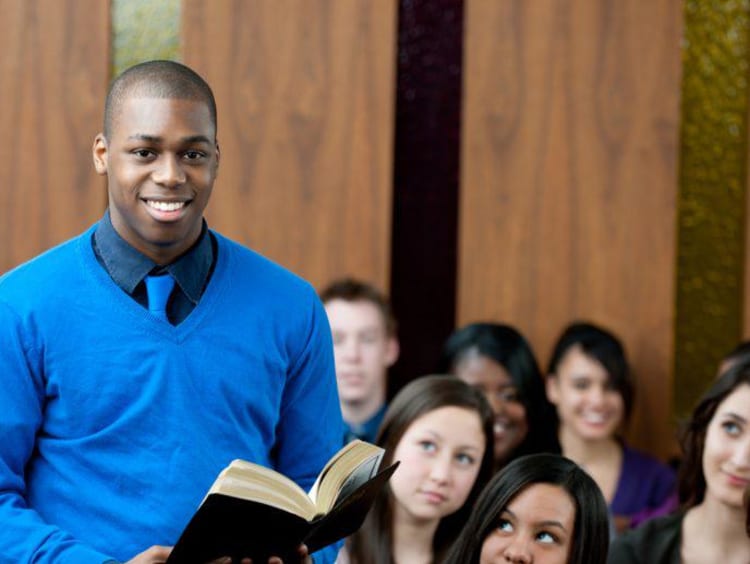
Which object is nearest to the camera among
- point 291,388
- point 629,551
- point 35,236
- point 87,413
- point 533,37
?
point 87,413

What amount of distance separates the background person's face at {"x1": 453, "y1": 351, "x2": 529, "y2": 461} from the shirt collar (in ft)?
5.96

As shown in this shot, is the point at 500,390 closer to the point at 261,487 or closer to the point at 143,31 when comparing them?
the point at 143,31

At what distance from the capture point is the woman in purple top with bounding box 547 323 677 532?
3.45m

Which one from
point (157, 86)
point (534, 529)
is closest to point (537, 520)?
point (534, 529)

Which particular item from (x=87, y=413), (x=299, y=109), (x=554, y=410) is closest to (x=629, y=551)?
(x=554, y=410)

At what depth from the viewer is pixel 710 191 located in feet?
12.8

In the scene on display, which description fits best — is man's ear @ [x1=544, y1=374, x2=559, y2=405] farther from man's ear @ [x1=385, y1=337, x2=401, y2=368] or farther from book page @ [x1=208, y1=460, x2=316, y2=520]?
book page @ [x1=208, y1=460, x2=316, y2=520]

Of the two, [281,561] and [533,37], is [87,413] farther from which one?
[533,37]

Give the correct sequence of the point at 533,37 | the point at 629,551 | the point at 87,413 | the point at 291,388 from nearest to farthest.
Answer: the point at 87,413, the point at 291,388, the point at 629,551, the point at 533,37

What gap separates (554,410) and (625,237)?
1.81ft

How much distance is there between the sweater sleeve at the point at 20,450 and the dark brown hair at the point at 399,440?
1171mm

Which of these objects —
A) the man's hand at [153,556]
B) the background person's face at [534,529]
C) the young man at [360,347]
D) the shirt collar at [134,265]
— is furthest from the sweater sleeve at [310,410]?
the young man at [360,347]

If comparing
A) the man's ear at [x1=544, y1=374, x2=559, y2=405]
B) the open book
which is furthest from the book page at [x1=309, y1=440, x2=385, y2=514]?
the man's ear at [x1=544, y1=374, x2=559, y2=405]

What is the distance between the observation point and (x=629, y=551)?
257 centimetres
